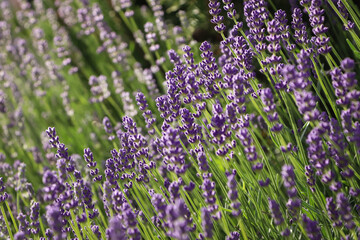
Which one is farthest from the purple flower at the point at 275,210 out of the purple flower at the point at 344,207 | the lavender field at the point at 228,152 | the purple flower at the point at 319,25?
the purple flower at the point at 319,25

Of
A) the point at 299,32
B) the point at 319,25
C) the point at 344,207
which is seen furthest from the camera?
the point at 299,32

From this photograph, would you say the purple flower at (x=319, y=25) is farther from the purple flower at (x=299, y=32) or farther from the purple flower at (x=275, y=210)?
the purple flower at (x=275, y=210)

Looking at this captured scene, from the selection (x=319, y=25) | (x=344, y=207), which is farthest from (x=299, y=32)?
(x=344, y=207)

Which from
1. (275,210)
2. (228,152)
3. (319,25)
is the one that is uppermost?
(319,25)

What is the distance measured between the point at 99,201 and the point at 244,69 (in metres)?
1.63

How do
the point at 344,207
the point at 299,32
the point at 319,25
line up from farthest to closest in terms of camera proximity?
the point at 299,32 < the point at 319,25 < the point at 344,207

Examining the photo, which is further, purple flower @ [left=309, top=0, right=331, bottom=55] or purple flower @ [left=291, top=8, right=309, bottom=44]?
purple flower @ [left=291, top=8, right=309, bottom=44]

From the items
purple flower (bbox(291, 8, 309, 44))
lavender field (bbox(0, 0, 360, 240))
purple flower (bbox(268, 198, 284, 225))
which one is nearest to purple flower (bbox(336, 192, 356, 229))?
lavender field (bbox(0, 0, 360, 240))

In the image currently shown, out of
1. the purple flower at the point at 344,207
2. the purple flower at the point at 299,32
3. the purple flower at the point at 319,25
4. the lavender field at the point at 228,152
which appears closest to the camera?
the purple flower at the point at 344,207

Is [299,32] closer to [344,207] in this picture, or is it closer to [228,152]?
[228,152]

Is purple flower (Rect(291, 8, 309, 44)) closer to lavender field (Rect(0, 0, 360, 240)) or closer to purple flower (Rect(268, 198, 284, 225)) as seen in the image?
lavender field (Rect(0, 0, 360, 240))

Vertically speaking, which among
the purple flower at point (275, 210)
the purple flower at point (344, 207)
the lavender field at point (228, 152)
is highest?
the lavender field at point (228, 152)

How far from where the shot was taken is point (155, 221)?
2312 mm

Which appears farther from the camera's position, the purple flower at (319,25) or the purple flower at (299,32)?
the purple flower at (299,32)
